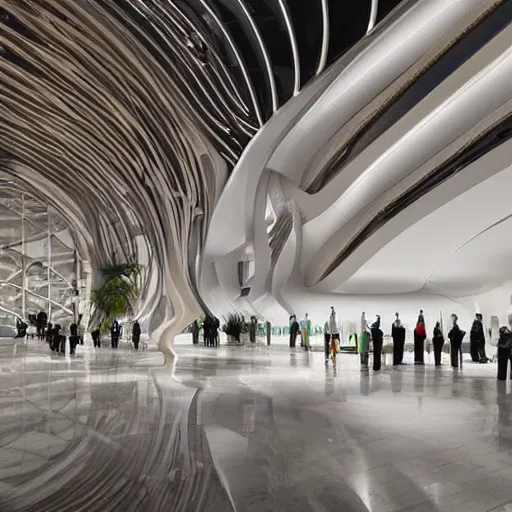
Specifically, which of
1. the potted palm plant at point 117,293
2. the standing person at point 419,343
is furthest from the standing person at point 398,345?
the potted palm plant at point 117,293

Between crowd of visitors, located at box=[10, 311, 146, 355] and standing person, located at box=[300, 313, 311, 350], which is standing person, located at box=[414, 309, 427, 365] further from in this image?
crowd of visitors, located at box=[10, 311, 146, 355]

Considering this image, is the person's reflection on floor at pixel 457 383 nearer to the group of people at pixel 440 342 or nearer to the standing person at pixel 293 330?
the group of people at pixel 440 342

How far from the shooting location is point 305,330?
1738 centimetres

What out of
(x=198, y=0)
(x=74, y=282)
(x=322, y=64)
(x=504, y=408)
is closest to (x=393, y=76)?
(x=322, y=64)

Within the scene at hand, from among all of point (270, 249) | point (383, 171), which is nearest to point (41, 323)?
point (270, 249)

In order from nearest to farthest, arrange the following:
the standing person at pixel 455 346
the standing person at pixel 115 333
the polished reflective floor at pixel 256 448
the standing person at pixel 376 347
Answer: the polished reflective floor at pixel 256 448
the standing person at pixel 376 347
the standing person at pixel 455 346
the standing person at pixel 115 333

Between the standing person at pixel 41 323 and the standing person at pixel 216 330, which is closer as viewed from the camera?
the standing person at pixel 216 330

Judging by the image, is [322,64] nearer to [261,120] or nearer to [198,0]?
[261,120]

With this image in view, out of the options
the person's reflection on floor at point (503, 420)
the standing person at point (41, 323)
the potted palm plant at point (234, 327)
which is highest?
the person's reflection on floor at point (503, 420)

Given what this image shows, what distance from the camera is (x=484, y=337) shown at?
12.0 metres

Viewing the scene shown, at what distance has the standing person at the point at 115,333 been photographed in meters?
17.5

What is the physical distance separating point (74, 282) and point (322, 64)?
69.0 feet

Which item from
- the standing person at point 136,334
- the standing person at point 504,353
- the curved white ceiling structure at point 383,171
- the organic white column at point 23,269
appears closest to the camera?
the standing person at point 504,353

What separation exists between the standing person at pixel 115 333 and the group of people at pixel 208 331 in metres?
2.30
